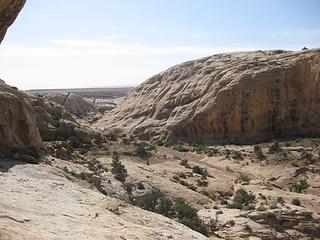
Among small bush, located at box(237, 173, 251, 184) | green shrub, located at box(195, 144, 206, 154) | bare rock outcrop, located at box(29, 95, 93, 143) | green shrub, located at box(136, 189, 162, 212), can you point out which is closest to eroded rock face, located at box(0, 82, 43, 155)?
green shrub, located at box(136, 189, 162, 212)

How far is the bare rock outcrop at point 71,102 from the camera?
5706 cm

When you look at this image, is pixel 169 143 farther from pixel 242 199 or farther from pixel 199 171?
pixel 242 199

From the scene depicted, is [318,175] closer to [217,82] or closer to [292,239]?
[292,239]

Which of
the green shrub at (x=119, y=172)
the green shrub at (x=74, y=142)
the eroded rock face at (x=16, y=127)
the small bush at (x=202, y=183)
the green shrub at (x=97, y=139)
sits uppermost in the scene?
the eroded rock face at (x=16, y=127)

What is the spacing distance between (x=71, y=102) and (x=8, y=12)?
53.9 metres

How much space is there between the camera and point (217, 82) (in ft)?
135

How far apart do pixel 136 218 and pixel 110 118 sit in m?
36.1

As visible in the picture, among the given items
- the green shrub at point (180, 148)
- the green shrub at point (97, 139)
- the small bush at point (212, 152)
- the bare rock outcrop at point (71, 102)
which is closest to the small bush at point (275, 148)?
the small bush at point (212, 152)

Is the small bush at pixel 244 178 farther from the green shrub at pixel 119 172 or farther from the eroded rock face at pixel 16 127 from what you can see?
the eroded rock face at pixel 16 127

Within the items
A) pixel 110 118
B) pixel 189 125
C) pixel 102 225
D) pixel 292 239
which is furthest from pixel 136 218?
pixel 110 118

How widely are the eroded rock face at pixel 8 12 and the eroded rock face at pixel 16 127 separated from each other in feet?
28.6

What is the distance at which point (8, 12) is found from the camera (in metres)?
7.57

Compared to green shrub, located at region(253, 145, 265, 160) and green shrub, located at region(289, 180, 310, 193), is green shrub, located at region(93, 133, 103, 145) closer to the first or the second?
green shrub, located at region(253, 145, 265, 160)

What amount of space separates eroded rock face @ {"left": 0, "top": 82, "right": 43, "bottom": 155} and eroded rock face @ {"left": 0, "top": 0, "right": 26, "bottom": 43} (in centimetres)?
872
